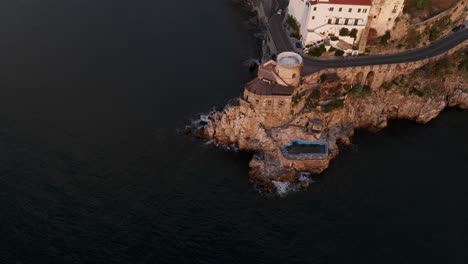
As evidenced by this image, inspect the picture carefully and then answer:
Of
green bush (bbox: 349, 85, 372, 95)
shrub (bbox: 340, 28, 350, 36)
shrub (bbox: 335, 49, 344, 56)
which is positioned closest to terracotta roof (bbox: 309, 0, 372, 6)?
shrub (bbox: 340, 28, 350, 36)

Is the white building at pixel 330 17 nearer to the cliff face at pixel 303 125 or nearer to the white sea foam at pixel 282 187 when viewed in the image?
the cliff face at pixel 303 125

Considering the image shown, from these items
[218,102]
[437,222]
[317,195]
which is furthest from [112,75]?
[437,222]

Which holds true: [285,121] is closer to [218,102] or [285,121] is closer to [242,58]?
[218,102]

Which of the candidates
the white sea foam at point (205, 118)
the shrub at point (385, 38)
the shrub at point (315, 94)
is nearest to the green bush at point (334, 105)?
the shrub at point (315, 94)

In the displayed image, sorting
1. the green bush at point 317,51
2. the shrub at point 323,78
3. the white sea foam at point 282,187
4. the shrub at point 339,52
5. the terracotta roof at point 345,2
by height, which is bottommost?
the white sea foam at point 282,187

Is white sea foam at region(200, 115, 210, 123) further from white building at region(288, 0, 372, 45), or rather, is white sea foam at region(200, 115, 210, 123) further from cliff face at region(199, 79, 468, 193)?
white building at region(288, 0, 372, 45)

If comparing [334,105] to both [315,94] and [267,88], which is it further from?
[267,88]
